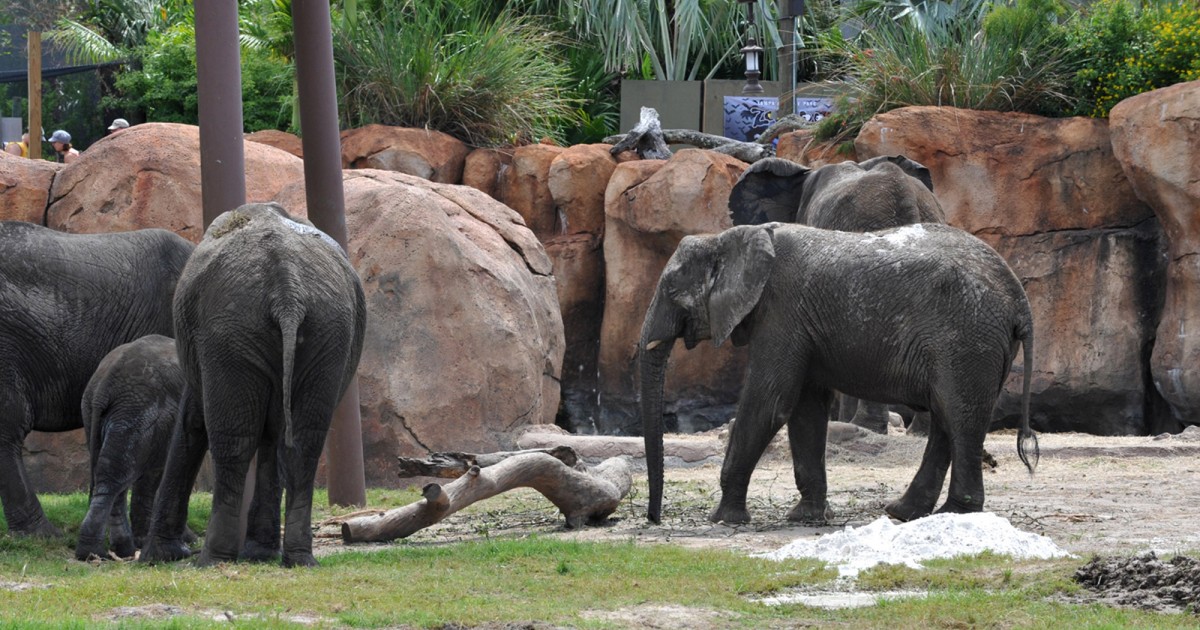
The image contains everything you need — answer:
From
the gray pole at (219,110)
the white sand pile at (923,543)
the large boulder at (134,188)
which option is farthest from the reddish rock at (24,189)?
the white sand pile at (923,543)

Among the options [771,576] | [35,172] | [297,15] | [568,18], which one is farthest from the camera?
[568,18]


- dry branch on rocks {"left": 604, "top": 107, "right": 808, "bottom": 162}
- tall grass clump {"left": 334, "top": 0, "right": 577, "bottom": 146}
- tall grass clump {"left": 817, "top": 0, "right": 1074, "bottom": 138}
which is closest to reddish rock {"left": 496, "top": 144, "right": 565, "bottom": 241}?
tall grass clump {"left": 334, "top": 0, "right": 577, "bottom": 146}

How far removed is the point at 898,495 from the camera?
37.0 feet

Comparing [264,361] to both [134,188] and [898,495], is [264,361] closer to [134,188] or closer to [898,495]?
[898,495]

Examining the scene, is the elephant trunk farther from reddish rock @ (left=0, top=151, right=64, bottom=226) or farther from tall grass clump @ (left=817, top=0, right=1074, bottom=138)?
tall grass clump @ (left=817, top=0, right=1074, bottom=138)

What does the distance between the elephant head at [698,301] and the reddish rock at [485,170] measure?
10.3 m

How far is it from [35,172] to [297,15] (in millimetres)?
4724

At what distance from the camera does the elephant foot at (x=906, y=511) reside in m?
9.77

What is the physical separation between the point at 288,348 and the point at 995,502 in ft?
17.3

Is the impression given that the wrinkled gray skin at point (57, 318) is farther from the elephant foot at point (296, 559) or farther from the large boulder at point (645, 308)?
the large boulder at point (645, 308)

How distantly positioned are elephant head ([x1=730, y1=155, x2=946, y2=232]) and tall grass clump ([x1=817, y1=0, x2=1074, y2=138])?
4316 mm

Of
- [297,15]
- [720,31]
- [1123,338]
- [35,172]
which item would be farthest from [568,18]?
[297,15]

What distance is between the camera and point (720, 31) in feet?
122

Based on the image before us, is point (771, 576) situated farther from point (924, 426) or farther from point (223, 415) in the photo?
point (924, 426)
